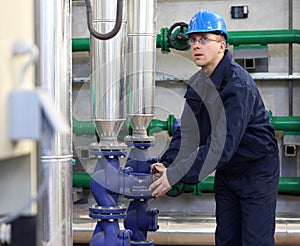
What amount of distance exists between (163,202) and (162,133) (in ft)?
1.72

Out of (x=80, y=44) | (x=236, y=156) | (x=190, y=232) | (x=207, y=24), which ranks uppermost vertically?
(x=80, y=44)

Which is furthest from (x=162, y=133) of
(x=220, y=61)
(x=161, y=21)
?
(x=220, y=61)

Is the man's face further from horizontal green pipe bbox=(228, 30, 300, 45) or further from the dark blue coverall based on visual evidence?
horizontal green pipe bbox=(228, 30, 300, 45)

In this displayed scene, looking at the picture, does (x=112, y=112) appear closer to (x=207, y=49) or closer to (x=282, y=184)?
(x=207, y=49)

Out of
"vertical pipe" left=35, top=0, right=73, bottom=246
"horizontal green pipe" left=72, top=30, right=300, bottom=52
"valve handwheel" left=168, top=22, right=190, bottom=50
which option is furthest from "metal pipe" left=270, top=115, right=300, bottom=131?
"vertical pipe" left=35, top=0, right=73, bottom=246

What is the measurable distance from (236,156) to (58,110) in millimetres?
870

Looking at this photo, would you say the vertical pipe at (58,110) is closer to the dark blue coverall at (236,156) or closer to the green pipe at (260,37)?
the dark blue coverall at (236,156)

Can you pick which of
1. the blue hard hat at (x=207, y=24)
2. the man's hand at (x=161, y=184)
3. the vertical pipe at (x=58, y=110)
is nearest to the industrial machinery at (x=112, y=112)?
the vertical pipe at (x=58, y=110)

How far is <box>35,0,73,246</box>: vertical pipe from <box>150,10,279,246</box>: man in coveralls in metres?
0.60

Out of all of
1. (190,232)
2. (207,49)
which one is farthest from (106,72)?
A: (190,232)

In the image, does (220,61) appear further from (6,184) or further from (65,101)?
(6,184)

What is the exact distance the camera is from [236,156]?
2.09 m

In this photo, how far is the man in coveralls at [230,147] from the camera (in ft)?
Result: 6.43

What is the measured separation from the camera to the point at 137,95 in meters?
2.48
